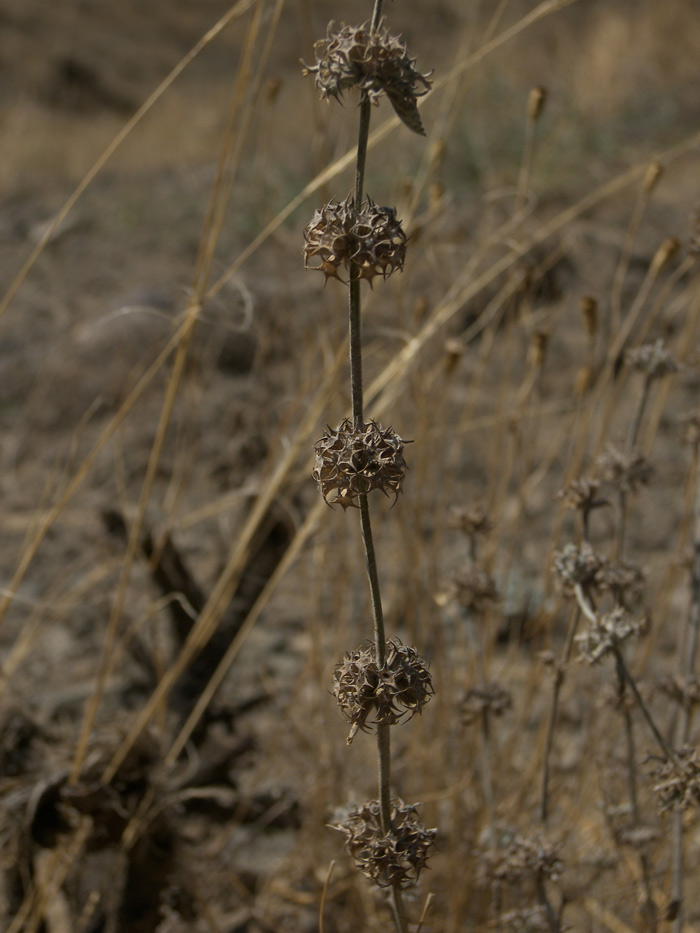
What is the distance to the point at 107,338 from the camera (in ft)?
9.50

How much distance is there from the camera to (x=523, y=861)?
987 mm

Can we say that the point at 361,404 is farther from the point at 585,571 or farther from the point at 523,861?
the point at 523,861

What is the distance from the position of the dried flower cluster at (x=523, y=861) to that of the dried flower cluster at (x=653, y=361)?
55 centimetres

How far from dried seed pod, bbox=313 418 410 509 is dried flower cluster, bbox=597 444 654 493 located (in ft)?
1.65

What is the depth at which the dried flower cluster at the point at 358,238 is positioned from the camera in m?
0.59

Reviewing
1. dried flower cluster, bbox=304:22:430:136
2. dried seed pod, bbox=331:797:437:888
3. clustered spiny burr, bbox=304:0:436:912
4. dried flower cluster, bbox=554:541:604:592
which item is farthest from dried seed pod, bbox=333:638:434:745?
dried flower cluster, bbox=304:22:430:136

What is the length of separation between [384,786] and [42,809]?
0.77 meters

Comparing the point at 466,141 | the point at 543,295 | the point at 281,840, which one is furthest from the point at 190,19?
the point at 281,840

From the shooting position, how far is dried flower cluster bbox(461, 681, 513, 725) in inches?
44.1

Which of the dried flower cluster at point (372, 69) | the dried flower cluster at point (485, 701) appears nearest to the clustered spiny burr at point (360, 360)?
the dried flower cluster at point (372, 69)

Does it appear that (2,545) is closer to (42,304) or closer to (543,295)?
(42,304)

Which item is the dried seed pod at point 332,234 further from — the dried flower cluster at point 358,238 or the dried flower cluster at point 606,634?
the dried flower cluster at point 606,634

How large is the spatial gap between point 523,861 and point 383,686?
452 mm

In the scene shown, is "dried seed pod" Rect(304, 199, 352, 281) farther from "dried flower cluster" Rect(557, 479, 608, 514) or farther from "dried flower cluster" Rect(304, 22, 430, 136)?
"dried flower cluster" Rect(557, 479, 608, 514)
